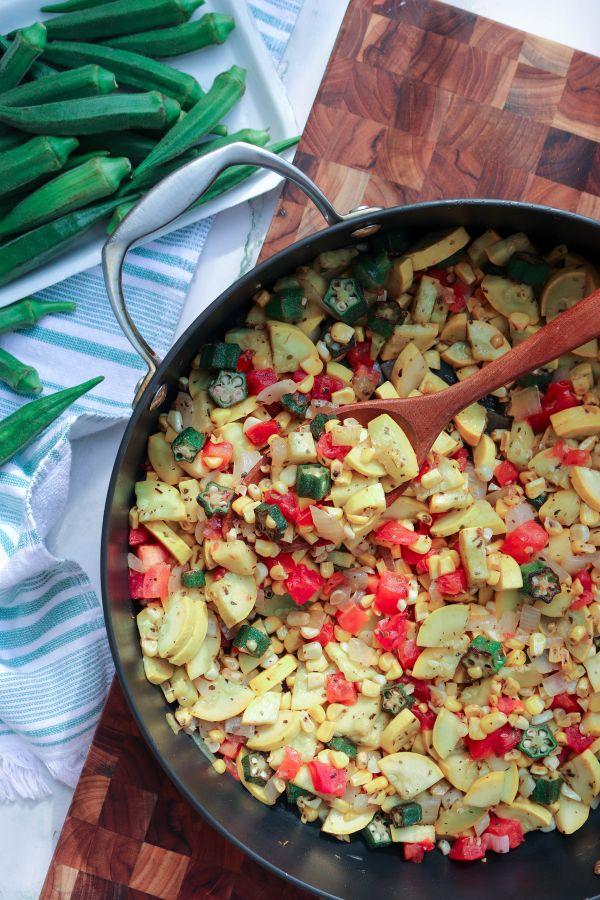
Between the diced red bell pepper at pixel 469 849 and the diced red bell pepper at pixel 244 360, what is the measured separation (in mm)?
1906

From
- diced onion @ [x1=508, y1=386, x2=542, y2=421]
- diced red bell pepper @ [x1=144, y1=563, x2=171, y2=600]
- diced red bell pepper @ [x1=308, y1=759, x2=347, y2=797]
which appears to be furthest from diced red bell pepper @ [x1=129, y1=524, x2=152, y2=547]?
diced onion @ [x1=508, y1=386, x2=542, y2=421]

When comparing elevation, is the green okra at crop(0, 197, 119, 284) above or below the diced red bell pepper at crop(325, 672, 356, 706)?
above

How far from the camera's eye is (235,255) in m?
3.21

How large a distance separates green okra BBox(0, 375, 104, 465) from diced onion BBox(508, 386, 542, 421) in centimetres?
157

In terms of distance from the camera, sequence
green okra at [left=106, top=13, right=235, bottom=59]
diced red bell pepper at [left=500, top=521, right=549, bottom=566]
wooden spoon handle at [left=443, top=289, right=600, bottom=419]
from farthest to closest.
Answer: green okra at [left=106, top=13, right=235, bottom=59] < diced red bell pepper at [left=500, top=521, right=549, bottom=566] < wooden spoon handle at [left=443, top=289, right=600, bottom=419]

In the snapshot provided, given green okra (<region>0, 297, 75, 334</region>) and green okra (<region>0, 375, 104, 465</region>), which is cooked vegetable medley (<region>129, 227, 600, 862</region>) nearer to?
green okra (<region>0, 375, 104, 465</region>)

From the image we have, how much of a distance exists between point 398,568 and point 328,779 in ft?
2.58

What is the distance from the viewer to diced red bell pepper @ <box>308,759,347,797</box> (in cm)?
291

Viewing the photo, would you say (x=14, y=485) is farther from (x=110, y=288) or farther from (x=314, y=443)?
(x=314, y=443)

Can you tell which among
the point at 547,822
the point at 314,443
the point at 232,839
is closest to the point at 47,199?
the point at 314,443

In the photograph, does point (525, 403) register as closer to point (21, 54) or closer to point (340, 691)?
point (340, 691)

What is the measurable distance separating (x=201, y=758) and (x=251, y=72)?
260 centimetres

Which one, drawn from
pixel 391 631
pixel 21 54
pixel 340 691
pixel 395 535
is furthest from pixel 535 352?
pixel 21 54

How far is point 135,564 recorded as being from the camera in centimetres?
295
